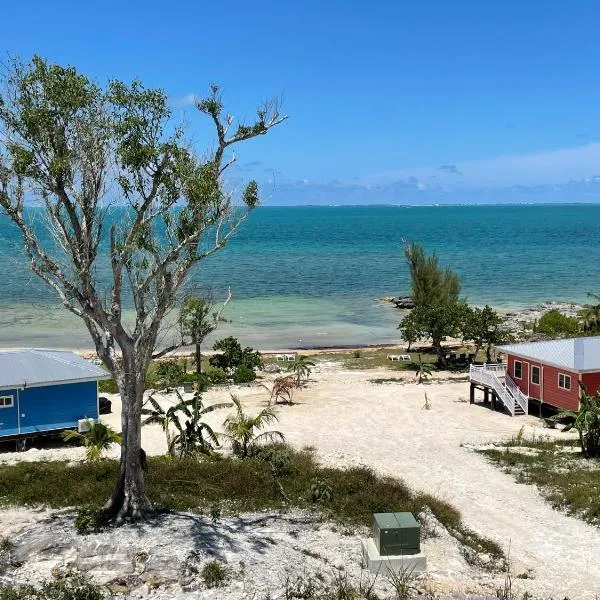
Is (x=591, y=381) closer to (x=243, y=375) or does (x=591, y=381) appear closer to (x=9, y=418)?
(x=243, y=375)

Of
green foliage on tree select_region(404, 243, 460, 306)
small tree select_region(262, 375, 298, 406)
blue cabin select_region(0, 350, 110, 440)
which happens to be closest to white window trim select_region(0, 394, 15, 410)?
blue cabin select_region(0, 350, 110, 440)

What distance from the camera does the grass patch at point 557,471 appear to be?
19.7 meters

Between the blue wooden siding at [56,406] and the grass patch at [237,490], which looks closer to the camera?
the grass patch at [237,490]

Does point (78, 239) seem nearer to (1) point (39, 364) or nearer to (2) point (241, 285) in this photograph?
(1) point (39, 364)

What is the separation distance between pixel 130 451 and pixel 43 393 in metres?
12.6

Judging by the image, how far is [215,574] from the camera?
13453 millimetres

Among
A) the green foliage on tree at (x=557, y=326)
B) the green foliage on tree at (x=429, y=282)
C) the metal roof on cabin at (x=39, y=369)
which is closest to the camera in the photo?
the metal roof on cabin at (x=39, y=369)

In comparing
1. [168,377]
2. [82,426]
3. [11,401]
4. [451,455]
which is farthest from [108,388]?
[451,455]

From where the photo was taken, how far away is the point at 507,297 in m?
85.1

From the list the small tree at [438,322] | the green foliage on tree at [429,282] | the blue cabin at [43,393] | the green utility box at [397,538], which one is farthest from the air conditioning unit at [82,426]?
the green foliage on tree at [429,282]

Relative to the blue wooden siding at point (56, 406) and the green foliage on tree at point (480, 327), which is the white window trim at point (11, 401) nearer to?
the blue wooden siding at point (56, 406)

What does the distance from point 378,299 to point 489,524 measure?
64503 mm

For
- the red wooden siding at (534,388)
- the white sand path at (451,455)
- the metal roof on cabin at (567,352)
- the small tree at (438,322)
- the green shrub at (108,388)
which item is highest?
the small tree at (438,322)

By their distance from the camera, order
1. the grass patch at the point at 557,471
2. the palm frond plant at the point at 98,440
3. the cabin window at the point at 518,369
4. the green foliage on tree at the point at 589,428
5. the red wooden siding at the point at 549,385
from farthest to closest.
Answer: the cabin window at the point at 518,369, the red wooden siding at the point at 549,385, the green foliage on tree at the point at 589,428, the palm frond plant at the point at 98,440, the grass patch at the point at 557,471
